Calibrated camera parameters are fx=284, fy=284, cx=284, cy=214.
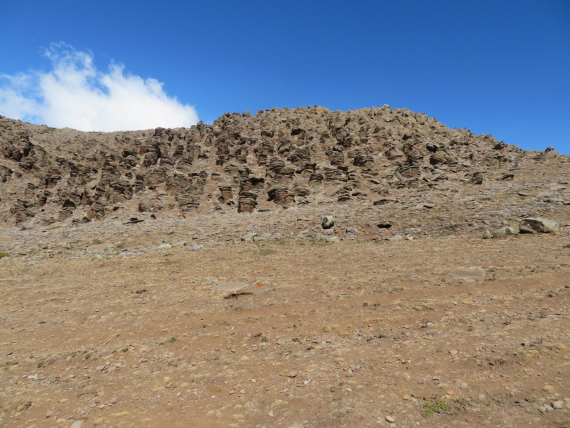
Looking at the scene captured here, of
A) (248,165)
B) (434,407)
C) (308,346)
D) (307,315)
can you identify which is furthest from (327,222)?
(248,165)

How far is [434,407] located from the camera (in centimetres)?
500

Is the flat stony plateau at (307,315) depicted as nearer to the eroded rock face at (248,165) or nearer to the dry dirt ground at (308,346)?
the dry dirt ground at (308,346)

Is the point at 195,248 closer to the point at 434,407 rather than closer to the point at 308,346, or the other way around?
the point at 308,346

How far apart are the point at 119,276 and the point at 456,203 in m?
26.0

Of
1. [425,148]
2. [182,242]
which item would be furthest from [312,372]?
[425,148]

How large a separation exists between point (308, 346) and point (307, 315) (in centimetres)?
183

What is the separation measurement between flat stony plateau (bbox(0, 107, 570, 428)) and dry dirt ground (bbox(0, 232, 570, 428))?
46mm

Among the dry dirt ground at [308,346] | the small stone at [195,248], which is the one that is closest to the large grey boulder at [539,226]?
the dry dirt ground at [308,346]

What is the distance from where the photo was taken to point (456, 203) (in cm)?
2459

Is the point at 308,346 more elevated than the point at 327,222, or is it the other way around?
the point at 327,222

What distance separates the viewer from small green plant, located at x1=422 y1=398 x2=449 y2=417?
16.1 feet

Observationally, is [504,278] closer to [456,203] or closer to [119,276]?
[456,203]

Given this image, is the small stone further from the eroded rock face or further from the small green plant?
the small green plant

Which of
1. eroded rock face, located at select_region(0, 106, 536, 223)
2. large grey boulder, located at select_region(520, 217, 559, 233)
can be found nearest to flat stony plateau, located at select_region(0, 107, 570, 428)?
large grey boulder, located at select_region(520, 217, 559, 233)
